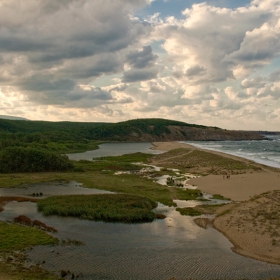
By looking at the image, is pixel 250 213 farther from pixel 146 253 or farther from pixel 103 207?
pixel 103 207

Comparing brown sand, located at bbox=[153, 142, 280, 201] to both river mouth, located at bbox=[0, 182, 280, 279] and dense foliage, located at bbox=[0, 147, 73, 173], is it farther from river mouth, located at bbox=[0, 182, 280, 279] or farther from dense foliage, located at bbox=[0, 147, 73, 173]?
dense foliage, located at bbox=[0, 147, 73, 173]

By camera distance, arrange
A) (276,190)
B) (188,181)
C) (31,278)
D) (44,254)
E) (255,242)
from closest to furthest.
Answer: (31,278), (44,254), (255,242), (276,190), (188,181)

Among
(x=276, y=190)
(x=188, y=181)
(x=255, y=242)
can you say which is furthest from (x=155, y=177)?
(x=255, y=242)

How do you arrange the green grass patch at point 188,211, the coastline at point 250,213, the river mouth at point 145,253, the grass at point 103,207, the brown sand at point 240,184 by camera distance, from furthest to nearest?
the brown sand at point 240,184
the green grass patch at point 188,211
the grass at point 103,207
the coastline at point 250,213
the river mouth at point 145,253

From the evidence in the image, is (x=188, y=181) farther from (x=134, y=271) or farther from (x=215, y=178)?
(x=134, y=271)

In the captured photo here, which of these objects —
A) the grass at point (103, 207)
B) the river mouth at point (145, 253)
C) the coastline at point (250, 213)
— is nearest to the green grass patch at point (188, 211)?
the river mouth at point (145, 253)

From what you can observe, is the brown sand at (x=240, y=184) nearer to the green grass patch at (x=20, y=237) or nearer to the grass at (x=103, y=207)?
the grass at (x=103, y=207)
